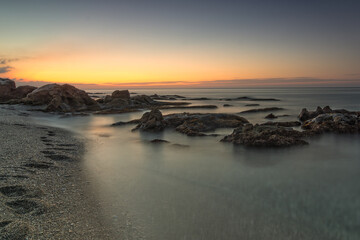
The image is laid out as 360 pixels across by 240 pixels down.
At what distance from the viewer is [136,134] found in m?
14.7

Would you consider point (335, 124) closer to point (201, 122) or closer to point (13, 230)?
point (201, 122)

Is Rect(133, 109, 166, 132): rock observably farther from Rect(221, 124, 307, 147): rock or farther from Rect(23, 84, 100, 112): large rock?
Rect(23, 84, 100, 112): large rock

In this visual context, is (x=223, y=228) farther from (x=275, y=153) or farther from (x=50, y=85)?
(x=50, y=85)

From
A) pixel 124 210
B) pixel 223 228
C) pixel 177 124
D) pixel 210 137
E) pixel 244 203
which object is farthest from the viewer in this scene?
pixel 177 124

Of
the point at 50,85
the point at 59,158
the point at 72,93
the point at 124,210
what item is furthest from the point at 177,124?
A: the point at 50,85

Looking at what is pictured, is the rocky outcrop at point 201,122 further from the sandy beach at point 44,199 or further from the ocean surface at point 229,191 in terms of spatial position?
the sandy beach at point 44,199

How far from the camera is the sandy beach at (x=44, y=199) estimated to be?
393 cm

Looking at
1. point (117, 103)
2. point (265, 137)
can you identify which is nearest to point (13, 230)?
point (265, 137)

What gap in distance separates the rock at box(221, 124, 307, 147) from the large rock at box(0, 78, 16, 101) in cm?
4293

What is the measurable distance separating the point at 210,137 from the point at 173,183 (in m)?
6.57

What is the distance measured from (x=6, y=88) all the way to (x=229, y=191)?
48.3 m

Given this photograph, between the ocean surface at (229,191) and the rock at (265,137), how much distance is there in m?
0.54

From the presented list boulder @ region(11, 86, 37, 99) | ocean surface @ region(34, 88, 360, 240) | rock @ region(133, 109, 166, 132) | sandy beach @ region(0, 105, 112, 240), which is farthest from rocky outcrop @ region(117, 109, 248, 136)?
boulder @ region(11, 86, 37, 99)

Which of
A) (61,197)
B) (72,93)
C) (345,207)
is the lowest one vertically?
(345,207)
